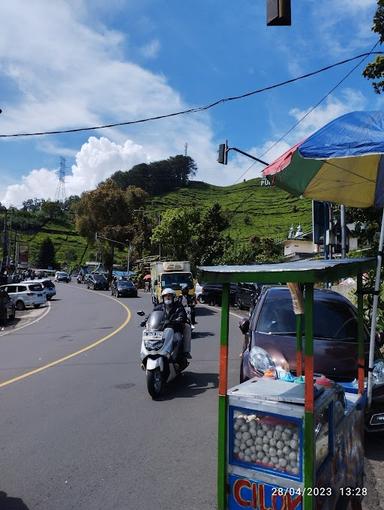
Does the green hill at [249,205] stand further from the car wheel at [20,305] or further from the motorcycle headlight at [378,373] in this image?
the motorcycle headlight at [378,373]

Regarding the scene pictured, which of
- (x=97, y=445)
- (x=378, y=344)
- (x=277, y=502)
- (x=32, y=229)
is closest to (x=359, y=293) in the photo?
(x=378, y=344)

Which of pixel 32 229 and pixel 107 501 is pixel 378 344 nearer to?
pixel 107 501

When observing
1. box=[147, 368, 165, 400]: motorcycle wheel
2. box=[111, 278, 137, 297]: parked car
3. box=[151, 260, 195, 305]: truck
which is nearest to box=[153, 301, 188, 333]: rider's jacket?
box=[147, 368, 165, 400]: motorcycle wheel

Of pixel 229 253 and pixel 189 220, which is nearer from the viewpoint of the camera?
pixel 229 253

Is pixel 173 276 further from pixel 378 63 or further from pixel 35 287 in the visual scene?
pixel 378 63

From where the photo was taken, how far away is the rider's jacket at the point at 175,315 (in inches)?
354

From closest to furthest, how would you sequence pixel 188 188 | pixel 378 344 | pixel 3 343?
pixel 378 344, pixel 3 343, pixel 188 188

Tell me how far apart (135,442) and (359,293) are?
303 centimetres

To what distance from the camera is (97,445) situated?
5.87m

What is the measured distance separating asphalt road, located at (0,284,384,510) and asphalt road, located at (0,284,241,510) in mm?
10

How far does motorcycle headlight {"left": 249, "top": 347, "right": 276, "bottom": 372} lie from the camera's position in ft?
19.8

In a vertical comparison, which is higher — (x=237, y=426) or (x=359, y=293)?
(x=359, y=293)

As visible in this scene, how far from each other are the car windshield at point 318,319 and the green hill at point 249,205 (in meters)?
58.5

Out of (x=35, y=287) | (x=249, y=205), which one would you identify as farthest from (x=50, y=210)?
(x=35, y=287)
